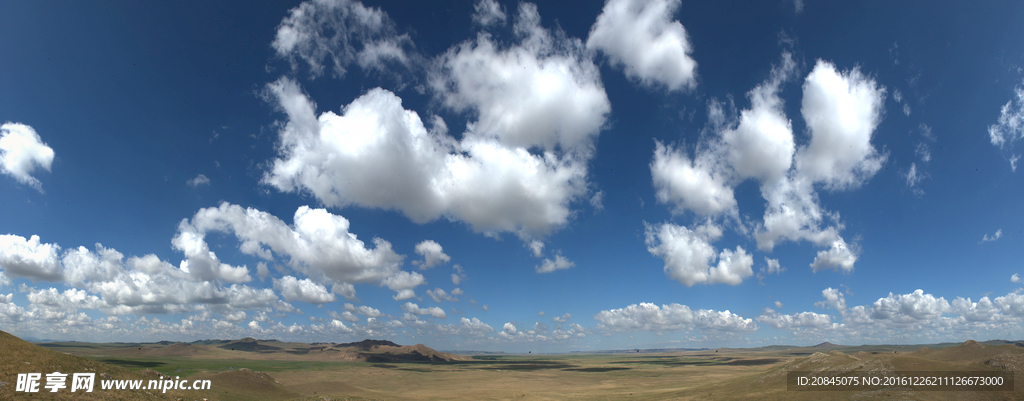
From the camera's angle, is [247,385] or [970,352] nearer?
[247,385]

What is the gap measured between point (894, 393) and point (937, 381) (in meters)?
8.15

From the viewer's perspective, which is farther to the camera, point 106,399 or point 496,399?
point 496,399

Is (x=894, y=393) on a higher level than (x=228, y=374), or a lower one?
higher

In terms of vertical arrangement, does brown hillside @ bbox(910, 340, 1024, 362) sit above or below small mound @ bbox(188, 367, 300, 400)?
above

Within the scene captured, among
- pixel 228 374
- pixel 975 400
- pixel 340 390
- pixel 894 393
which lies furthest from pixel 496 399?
pixel 975 400

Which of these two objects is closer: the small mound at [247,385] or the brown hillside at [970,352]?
the small mound at [247,385]

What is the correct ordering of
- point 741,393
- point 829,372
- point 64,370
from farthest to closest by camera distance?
point 741,393 < point 829,372 < point 64,370

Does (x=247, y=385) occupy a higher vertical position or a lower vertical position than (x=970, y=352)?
lower

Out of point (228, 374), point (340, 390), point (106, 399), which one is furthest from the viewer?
point (340, 390)

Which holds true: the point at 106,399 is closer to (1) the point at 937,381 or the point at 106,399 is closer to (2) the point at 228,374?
(2) the point at 228,374

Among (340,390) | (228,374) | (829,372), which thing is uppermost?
(829,372)

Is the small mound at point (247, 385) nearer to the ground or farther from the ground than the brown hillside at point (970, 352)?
nearer to the ground

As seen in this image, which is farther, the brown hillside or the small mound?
the brown hillside

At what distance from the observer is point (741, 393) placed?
212 feet
